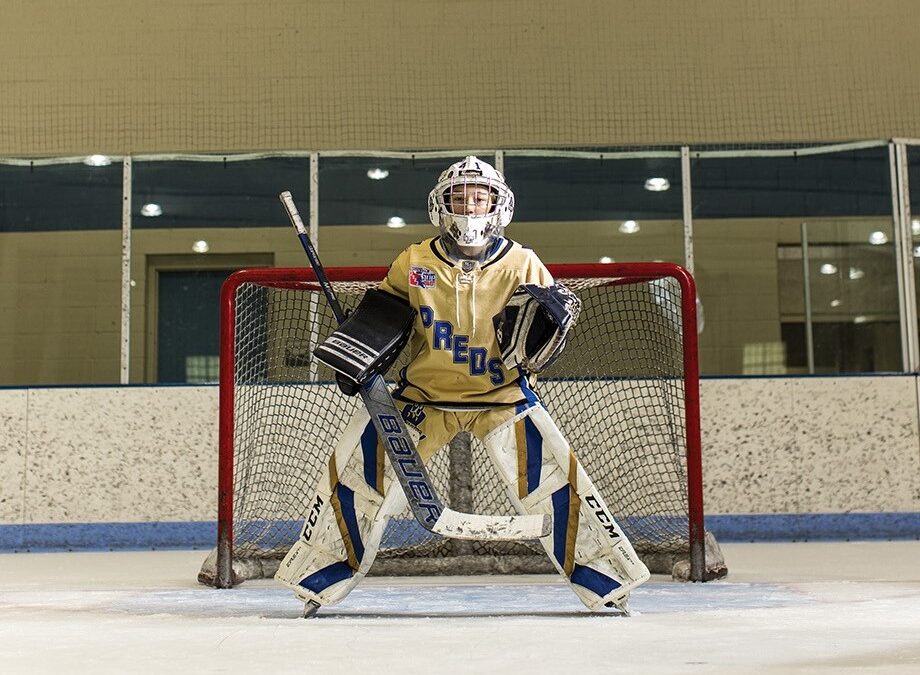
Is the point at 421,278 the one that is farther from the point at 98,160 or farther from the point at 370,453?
the point at 98,160

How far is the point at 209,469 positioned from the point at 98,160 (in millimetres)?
1661

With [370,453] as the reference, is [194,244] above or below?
above

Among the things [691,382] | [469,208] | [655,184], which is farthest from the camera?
[655,184]

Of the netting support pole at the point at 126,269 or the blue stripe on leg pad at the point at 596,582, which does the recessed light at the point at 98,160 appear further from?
the blue stripe on leg pad at the point at 596,582

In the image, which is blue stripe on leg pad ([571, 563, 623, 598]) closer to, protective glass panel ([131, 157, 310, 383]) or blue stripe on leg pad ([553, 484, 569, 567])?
blue stripe on leg pad ([553, 484, 569, 567])

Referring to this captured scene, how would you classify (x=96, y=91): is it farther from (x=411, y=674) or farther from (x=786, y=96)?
(x=411, y=674)

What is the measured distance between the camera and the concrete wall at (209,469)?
4965mm

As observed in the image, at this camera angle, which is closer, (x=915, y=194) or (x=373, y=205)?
(x=915, y=194)

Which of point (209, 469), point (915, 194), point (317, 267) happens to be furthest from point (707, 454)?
point (317, 267)

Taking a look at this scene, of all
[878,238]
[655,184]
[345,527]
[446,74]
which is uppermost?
[446,74]

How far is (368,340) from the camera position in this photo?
2588 millimetres

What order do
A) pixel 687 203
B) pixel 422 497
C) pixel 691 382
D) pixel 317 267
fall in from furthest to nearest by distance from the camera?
pixel 687 203
pixel 691 382
pixel 317 267
pixel 422 497

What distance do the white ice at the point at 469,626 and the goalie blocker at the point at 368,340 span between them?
535 mm

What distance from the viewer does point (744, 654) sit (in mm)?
1965
